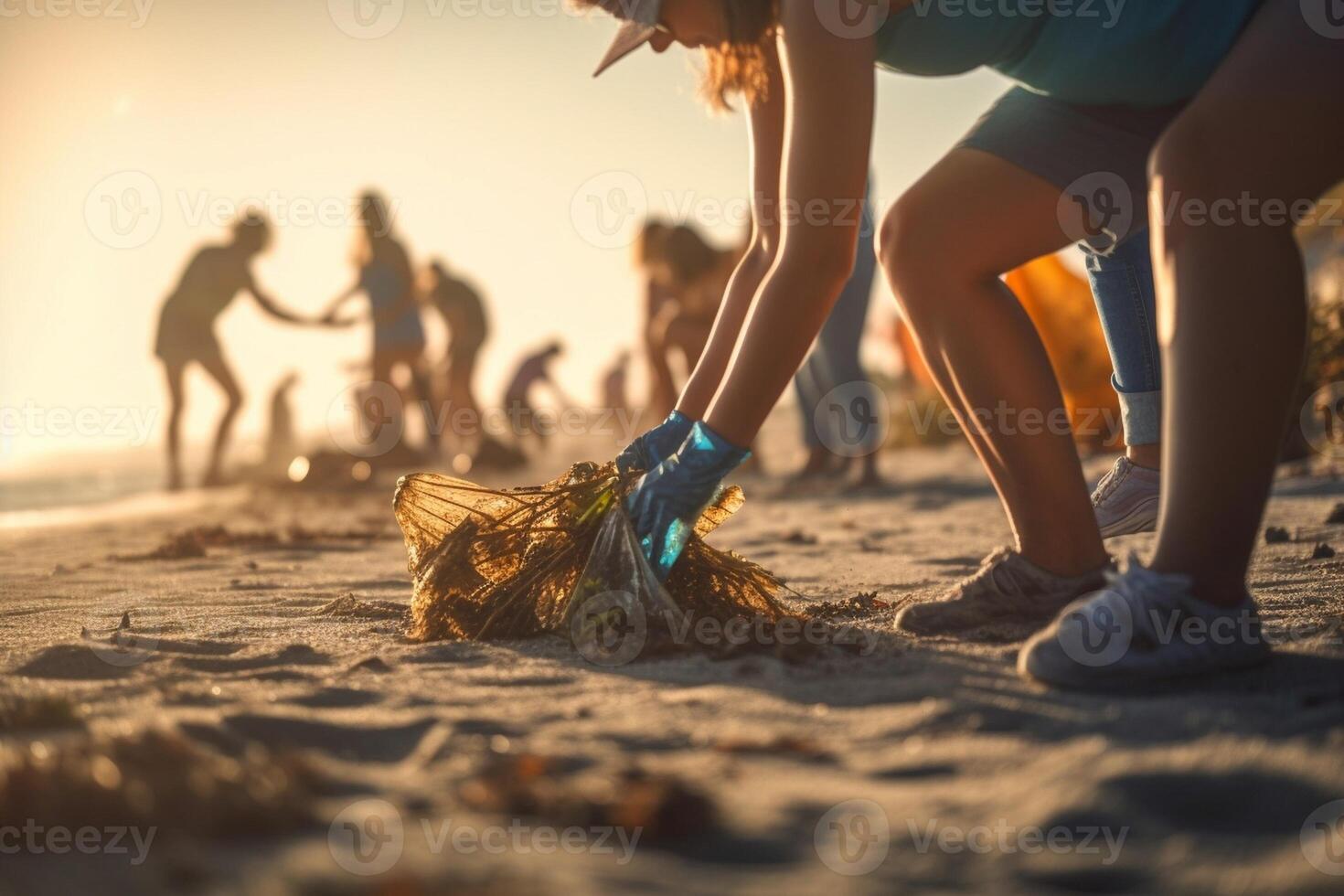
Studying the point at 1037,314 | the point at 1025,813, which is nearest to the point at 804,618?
the point at 1025,813

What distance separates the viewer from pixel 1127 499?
2.57 metres

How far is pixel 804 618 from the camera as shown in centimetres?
240

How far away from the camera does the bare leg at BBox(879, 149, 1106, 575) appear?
7.43 ft

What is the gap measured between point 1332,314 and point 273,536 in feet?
17.3

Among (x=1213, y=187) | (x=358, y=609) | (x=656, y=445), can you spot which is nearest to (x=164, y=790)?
(x=656, y=445)
